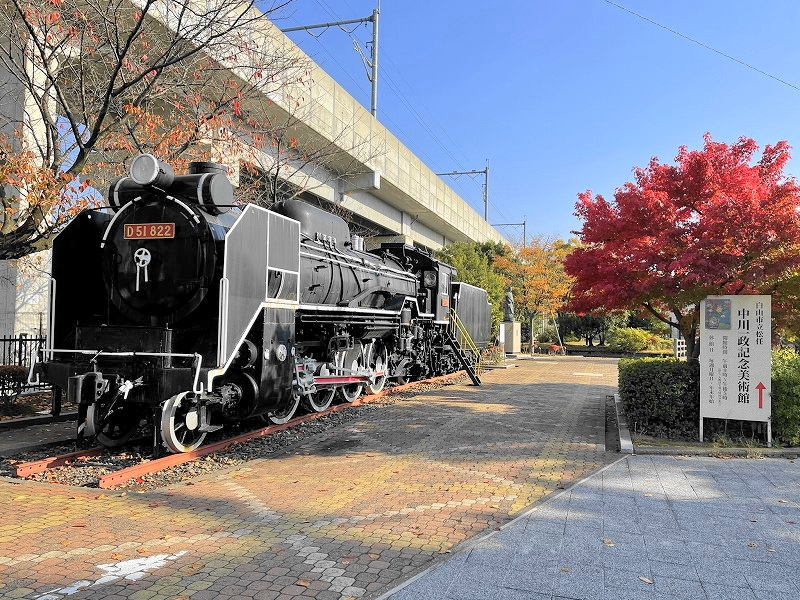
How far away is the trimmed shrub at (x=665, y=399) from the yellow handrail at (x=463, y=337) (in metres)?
8.34

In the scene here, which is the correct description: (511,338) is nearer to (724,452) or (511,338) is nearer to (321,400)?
(321,400)

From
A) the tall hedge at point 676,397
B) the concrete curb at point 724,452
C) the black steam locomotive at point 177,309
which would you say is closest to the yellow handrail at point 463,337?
the tall hedge at point 676,397

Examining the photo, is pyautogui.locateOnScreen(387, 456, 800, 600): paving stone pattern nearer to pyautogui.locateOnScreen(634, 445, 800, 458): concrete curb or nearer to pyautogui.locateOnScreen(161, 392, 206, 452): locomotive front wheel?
pyautogui.locateOnScreen(634, 445, 800, 458): concrete curb

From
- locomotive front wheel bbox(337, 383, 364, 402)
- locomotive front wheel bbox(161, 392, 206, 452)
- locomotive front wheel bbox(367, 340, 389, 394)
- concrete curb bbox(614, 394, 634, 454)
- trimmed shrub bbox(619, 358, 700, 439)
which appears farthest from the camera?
locomotive front wheel bbox(367, 340, 389, 394)

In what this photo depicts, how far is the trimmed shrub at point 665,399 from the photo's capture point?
26.8 feet

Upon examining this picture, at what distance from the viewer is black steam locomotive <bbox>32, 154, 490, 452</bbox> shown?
20.9 feet

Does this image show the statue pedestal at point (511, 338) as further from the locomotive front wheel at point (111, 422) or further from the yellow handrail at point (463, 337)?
the locomotive front wheel at point (111, 422)

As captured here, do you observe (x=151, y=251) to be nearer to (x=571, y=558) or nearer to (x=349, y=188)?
(x=571, y=558)

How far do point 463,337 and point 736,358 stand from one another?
10.6 m

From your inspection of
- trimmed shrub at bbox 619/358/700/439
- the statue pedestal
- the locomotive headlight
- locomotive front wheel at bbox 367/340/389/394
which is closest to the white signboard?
trimmed shrub at bbox 619/358/700/439

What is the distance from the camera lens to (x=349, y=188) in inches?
851

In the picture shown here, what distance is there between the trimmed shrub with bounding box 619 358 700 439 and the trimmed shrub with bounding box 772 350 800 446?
36.2 inches

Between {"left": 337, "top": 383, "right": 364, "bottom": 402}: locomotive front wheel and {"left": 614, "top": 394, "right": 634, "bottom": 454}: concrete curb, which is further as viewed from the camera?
{"left": 337, "top": 383, "right": 364, "bottom": 402}: locomotive front wheel

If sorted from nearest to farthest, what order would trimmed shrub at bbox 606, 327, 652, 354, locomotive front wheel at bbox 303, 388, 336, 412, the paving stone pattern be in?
the paving stone pattern < locomotive front wheel at bbox 303, 388, 336, 412 < trimmed shrub at bbox 606, 327, 652, 354
